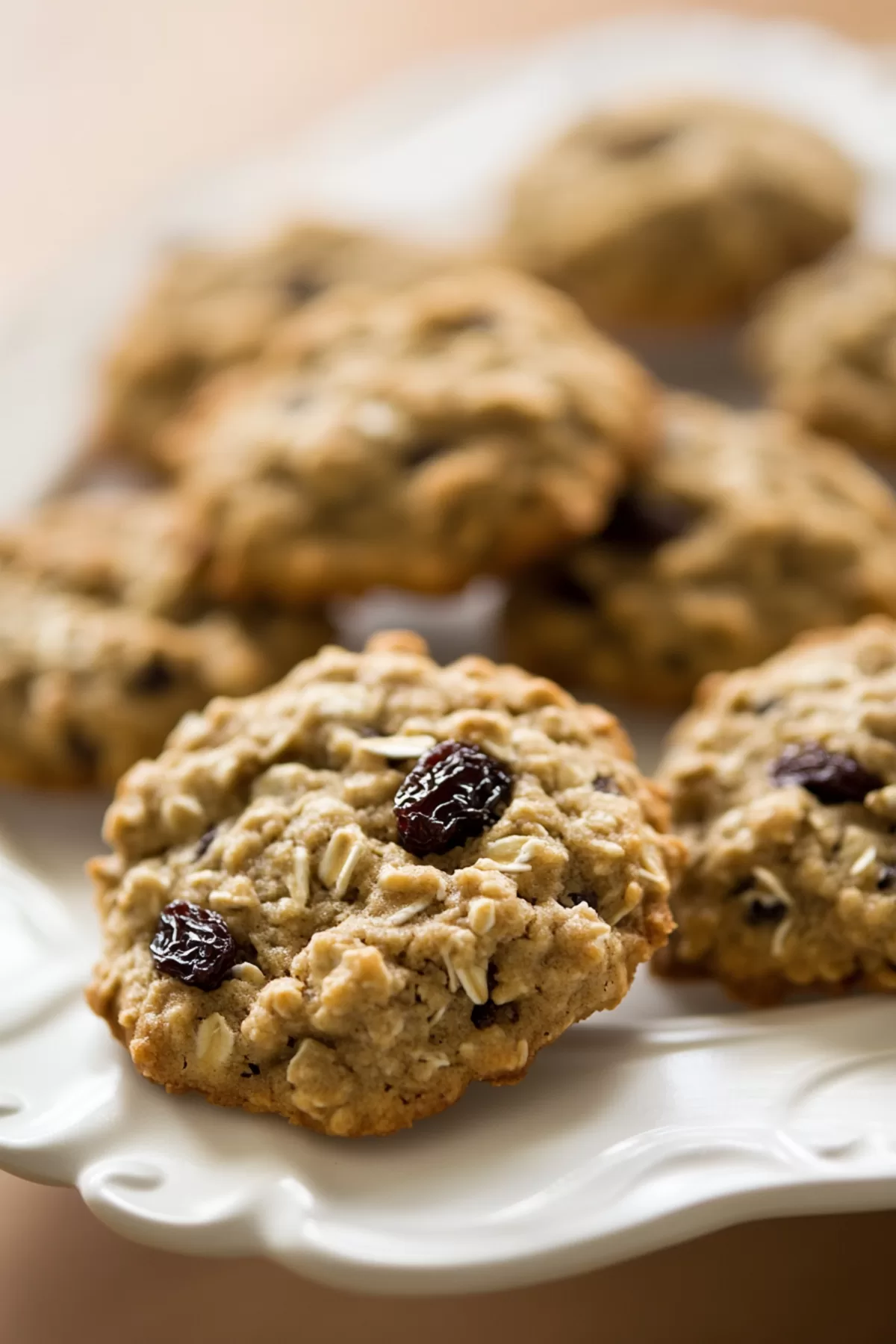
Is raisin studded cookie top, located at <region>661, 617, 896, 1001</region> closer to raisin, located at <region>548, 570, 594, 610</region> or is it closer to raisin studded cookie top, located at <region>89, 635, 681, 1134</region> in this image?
raisin studded cookie top, located at <region>89, 635, 681, 1134</region>

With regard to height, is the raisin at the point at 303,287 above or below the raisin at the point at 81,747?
above

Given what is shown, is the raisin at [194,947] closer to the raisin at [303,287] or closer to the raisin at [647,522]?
the raisin at [647,522]

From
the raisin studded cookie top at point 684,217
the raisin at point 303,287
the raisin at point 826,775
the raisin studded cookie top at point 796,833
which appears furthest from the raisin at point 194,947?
the raisin studded cookie top at point 684,217

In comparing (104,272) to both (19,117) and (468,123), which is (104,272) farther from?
(19,117)

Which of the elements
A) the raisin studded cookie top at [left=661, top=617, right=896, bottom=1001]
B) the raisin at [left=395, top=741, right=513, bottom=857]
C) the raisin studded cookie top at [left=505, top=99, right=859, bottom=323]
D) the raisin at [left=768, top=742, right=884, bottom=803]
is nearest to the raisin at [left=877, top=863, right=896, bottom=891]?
the raisin studded cookie top at [left=661, top=617, right=896, bottom=1001]

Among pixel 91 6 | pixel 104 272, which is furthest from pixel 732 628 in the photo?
pixel 91 6

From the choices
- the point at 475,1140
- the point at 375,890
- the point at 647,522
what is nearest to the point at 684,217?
the point at 647,522
